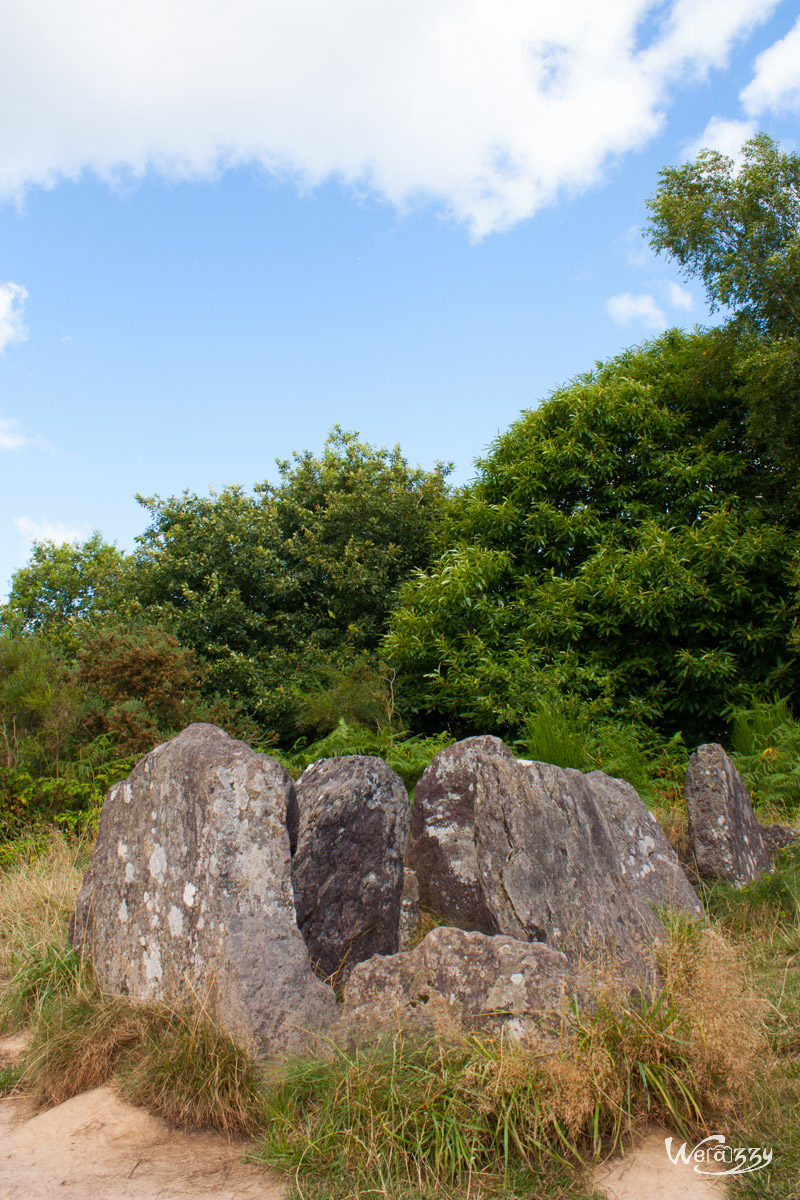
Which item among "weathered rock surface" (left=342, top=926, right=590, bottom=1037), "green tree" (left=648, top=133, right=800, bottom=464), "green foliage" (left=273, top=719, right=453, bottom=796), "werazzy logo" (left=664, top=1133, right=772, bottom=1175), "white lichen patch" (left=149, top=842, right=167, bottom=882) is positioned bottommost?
"werazzy logo" (left=664, top=1133, right=772, bottom=1175)

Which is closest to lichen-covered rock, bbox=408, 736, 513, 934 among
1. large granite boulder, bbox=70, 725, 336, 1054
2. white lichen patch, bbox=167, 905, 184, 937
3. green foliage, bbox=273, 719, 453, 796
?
large granite boulder, bbox=70, 725, 336, 1054

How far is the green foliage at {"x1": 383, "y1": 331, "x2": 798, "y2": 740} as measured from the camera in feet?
38.1

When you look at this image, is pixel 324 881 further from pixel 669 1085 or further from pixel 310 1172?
pixel 669 1085

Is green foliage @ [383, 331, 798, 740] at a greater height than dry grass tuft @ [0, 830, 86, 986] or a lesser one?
greater

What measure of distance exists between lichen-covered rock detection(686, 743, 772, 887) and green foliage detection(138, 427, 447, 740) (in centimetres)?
759

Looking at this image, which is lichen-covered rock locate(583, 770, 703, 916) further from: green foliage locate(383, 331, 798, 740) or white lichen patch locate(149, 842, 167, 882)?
green foliage locate(383, 331, 798, 740)

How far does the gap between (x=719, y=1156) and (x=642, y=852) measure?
310cm

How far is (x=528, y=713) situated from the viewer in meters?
10.8

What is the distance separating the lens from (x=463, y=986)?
4.07 meters

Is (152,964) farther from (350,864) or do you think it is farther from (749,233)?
(749,233)

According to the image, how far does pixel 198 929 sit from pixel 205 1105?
33.2 inches

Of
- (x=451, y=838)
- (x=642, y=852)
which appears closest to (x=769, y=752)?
(x=642, y=852)

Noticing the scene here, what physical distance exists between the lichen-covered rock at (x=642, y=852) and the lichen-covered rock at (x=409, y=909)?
1569 millimetres

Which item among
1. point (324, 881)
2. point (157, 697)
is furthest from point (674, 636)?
point (324, 881)
